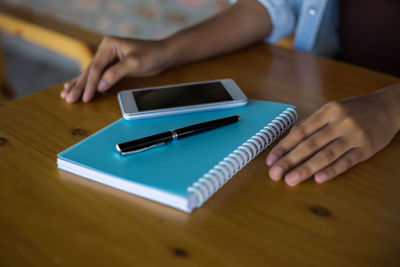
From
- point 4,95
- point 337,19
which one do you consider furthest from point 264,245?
point 4,95

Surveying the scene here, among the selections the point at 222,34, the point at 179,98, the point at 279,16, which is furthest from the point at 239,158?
the point at 279,16

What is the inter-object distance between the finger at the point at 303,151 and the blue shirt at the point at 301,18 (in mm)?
514

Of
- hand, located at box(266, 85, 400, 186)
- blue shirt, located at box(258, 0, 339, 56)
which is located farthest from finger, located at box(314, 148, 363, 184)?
blue shirt, located at box(258, 0, 339, 56)

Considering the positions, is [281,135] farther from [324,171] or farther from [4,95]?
[4,95]

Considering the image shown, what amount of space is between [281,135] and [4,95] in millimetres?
1707

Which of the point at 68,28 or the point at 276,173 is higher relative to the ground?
the point at 276,173

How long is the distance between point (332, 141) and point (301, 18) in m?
0.55

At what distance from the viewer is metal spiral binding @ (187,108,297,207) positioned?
0.46m

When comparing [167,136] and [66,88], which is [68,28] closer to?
[66,88]

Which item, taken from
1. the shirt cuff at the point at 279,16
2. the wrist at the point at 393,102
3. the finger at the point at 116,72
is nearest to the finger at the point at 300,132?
the wrist at the point at 393,102

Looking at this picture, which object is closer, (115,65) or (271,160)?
(271,160)

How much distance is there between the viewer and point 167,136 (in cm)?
55

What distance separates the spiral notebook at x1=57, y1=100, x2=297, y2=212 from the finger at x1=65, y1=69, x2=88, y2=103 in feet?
0.41

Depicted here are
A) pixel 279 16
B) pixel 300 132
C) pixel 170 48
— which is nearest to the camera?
pixel 300 132
